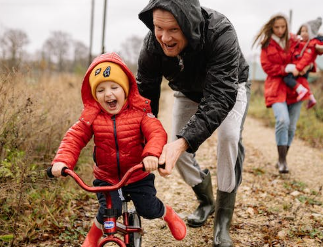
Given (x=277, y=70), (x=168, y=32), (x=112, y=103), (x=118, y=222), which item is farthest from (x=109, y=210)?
(x=277, y=70)

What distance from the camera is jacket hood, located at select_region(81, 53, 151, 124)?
2547 mm

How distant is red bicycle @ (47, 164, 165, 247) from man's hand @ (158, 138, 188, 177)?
0.03 m

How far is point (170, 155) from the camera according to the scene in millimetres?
2242

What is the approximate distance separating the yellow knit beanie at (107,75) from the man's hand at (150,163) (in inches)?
23.9

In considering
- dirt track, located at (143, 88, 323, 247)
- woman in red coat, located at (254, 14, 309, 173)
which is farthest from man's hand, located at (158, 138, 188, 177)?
woman in red coat, located at (254, 14, 309, 173)

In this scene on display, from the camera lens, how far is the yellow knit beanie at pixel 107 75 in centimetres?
245

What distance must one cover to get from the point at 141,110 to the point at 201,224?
1.58 meters

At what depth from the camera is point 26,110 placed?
3.66 m

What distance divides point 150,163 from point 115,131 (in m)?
0.47

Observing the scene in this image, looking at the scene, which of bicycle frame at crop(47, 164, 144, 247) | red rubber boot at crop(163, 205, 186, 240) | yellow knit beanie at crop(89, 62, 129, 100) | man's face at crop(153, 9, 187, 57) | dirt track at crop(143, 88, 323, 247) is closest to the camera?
bicycle frame at crop(47, 164, 144, 247)

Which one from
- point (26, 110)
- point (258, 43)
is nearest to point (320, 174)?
point (258, 43)

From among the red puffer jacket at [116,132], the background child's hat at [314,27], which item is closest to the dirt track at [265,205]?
the red puffer jacket at [116,132]

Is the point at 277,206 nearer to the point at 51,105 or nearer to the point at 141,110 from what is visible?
the point at 141,110

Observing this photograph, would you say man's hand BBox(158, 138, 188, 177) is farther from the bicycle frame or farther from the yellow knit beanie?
the yellow knit beanie
